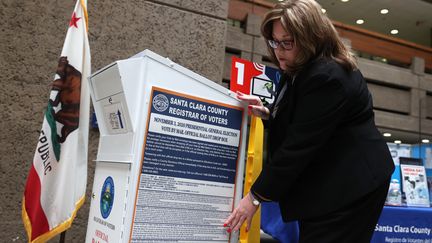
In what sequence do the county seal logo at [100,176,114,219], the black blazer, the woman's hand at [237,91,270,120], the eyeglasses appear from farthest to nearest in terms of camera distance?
the woman's hand at [237,91,270,120] → the county seal logo at [100,176,114,219] → the eyeglasses → the black blazer

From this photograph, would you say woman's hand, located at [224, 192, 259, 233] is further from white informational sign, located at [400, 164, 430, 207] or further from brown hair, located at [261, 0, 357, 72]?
white informational sign, located at [400, 164, 430, 207]

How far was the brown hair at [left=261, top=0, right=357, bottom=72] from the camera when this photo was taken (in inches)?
53.9

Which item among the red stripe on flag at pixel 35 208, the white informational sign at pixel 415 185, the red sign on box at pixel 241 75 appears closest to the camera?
the red stripe on flag at pixel 35 208

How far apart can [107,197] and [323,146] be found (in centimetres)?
94

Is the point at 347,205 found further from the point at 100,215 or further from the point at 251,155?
the point at 100,215

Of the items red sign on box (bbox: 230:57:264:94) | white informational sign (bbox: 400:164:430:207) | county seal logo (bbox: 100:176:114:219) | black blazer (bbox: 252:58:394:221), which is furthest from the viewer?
red sign on box (bbox: 230:57:264:94)

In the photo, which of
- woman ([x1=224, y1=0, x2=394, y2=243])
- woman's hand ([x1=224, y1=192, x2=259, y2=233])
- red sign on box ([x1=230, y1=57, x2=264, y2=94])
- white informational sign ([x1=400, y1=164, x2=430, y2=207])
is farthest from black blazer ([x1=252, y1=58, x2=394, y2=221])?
red sign on box ([x1=230, y1=57, x2=264, y2=94])

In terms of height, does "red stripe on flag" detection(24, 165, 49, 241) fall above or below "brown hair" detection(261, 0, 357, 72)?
below

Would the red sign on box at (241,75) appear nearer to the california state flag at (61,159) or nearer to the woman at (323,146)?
the california state flag at (61,159)

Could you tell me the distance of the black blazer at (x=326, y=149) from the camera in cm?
129

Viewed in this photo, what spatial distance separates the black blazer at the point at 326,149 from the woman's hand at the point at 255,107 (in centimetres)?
36

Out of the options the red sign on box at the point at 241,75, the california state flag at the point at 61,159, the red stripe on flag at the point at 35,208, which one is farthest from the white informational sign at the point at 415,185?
the red stripe on flag at the point at 35,208

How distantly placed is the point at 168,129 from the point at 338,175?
2.33ft

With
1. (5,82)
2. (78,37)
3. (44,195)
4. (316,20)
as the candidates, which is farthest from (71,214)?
(316,20)
